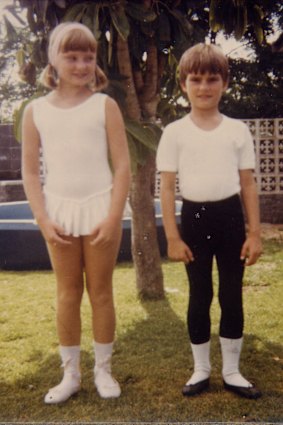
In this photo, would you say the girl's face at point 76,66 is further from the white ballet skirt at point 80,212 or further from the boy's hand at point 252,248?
the boy's hand at point 252,248

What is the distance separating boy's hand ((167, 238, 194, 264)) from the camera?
5.29 feet

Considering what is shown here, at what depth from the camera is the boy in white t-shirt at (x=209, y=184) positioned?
1.54 m

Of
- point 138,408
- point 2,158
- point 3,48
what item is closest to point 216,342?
point 138,408

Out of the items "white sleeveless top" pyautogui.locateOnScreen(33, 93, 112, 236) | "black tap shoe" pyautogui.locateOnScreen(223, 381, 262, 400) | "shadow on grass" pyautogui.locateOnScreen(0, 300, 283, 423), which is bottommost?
"shadow on grass" pyautogui.locateOnScreen(0, 300, 283, 423)

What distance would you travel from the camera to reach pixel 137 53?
1946 mm

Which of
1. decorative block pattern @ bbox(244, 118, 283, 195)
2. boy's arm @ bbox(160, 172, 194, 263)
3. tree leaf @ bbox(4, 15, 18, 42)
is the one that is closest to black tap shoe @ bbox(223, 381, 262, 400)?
boy's arm @ bbox(160, 172, 194, 263)

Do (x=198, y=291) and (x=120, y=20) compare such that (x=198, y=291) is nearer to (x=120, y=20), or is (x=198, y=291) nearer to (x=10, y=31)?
(x=120, y=20)

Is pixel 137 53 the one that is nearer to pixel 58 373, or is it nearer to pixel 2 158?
pixel 58 373

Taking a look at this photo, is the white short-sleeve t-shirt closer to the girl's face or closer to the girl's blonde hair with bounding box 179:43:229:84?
the girl's blonde hair with bounding box 179:43:229:84

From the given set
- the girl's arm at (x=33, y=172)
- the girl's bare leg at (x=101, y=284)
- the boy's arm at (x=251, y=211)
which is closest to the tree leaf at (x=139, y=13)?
the girl's arm at (x=33, y=172)

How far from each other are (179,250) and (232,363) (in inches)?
17.8

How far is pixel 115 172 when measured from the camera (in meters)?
1.57

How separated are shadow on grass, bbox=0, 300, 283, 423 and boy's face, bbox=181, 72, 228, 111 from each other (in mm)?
944

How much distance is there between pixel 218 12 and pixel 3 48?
866 mm
